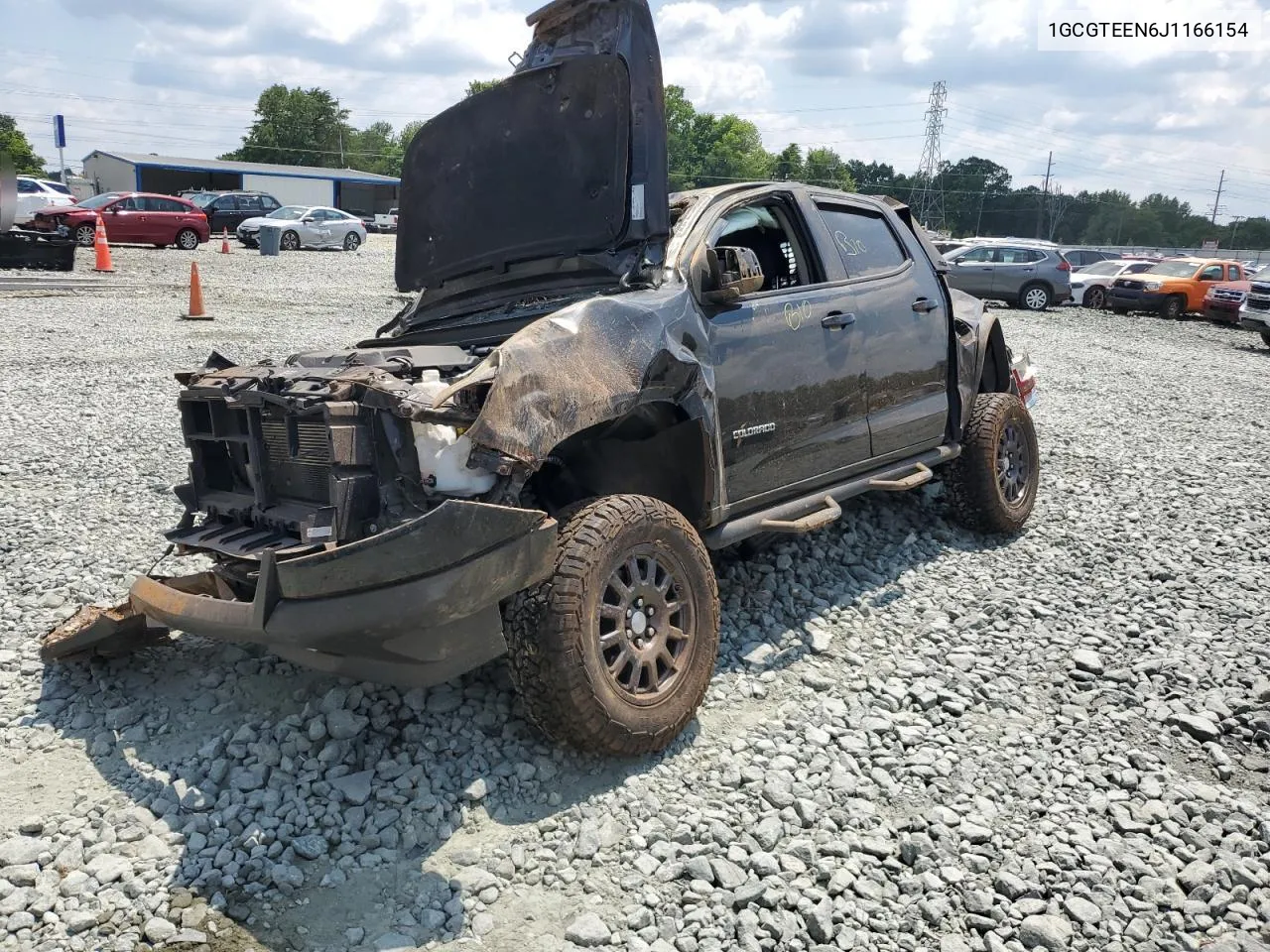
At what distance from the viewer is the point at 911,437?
5.41 meters

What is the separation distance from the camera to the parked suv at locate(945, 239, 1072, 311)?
23016 millimetres

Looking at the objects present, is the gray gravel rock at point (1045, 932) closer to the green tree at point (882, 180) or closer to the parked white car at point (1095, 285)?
the parked white car at point (1095, 285)

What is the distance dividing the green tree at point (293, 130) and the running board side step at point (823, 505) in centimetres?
9766

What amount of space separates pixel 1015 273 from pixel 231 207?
25399 millimetres

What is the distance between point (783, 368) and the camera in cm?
444

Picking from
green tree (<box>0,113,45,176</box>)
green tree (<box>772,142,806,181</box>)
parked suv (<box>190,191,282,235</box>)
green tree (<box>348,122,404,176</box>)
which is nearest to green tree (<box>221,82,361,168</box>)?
green tree (<box>348,122,404,176</box>)

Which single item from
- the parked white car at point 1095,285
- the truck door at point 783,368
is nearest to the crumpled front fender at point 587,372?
the truck door at point 783,368

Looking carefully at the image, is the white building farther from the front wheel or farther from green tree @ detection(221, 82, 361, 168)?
Result: the front wheel

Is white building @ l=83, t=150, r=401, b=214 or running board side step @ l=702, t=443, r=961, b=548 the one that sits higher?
white building @ l=83, t=150, r=401, b=214

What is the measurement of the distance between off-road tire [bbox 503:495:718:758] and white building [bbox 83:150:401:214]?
61631mm

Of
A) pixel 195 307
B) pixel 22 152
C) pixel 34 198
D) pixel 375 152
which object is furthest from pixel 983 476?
pixel 375 152

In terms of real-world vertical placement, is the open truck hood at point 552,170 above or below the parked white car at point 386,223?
below

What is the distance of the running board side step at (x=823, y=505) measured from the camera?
13.9 feet

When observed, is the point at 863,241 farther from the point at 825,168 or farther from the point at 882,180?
the point at 825,168
